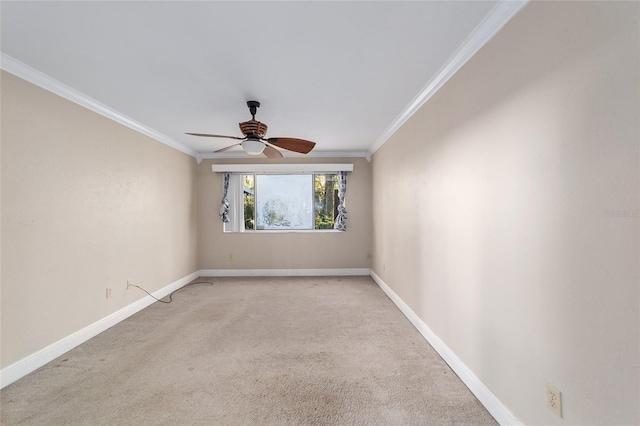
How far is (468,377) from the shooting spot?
73.7 inches

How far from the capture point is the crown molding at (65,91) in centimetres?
200

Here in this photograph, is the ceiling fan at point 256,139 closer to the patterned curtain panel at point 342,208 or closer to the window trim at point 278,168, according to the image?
the window trim at point 278,168

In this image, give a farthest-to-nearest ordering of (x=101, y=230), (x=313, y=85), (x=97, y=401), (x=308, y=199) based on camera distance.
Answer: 1. (x=308, y=199)
2. (x=101, y=230)
3. (x=313, y=85)
4. (x=97, y=401)

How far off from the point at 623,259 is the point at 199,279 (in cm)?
525

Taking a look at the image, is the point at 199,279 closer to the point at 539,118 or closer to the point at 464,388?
the point at 464,388

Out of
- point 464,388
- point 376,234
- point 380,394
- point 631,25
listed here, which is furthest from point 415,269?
point 631,25

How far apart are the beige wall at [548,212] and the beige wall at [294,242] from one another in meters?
2.92

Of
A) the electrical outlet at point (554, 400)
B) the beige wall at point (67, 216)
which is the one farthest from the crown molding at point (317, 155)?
the electrical outlet at point (554, 400)

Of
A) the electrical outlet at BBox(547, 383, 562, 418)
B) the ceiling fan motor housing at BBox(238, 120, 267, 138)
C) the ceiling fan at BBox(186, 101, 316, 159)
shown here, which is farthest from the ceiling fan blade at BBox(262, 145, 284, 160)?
the electrical outlet at BBox(547, 383, 562, 418)

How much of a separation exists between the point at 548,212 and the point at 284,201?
14.4 ft

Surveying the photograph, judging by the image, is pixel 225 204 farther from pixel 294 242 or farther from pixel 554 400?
pixel 554 400

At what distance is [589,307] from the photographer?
3.52 ft

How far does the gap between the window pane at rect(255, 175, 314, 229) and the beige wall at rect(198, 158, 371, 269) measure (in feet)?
0.88

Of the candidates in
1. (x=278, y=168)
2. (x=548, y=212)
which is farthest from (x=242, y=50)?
(x=278, y=168)
